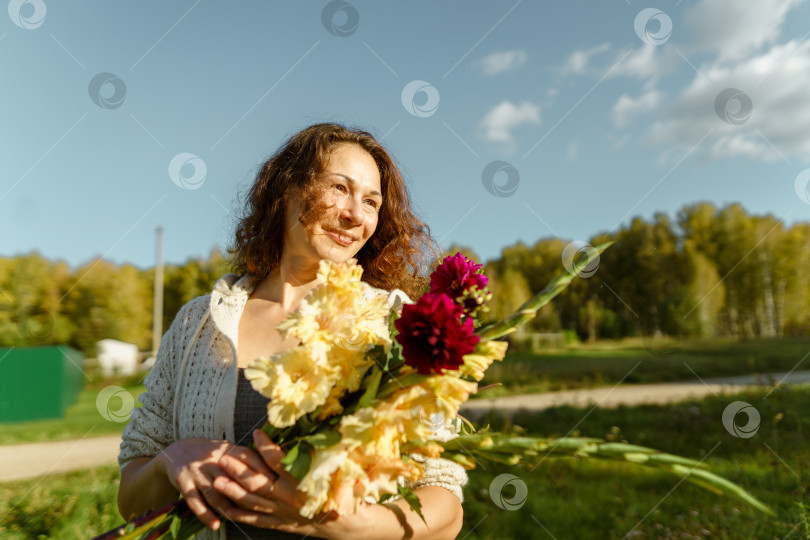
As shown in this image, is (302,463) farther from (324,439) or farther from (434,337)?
(434,337)

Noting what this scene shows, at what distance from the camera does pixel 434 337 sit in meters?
0.84

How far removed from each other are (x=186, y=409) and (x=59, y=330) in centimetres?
1484

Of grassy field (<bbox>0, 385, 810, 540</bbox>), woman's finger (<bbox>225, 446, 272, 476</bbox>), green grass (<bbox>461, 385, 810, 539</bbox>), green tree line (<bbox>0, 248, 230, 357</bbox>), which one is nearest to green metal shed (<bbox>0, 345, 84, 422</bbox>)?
green tree line (<bbox>0, 248, 230, 357</bbox>)

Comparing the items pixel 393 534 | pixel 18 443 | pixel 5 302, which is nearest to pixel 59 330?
pixel 5 302

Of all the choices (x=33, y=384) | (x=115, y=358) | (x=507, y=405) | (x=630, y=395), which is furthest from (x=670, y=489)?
(x=115, y=358)

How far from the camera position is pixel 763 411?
607 cm

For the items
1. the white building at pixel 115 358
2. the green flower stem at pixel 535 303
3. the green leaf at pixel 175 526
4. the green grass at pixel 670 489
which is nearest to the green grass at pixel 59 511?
the green grass at pixel 670 489

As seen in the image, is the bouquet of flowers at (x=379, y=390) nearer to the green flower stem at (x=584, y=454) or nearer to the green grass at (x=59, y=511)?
the green flower stem at (x=584, y=454)

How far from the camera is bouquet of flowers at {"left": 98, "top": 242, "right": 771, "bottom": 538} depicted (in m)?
0.85

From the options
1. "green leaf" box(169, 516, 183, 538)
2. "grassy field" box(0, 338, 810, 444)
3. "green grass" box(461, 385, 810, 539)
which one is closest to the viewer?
"green leaf" box(169, 516, 183, 538)

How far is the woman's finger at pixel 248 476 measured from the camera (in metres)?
1.03

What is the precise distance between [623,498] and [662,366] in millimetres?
6901

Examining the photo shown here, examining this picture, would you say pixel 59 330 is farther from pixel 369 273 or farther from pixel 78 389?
pixel 369 273

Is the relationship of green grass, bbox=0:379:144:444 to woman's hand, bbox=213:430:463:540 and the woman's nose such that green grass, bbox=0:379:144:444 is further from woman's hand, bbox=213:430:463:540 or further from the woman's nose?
woman's hand, bbox=213:430:463:540
